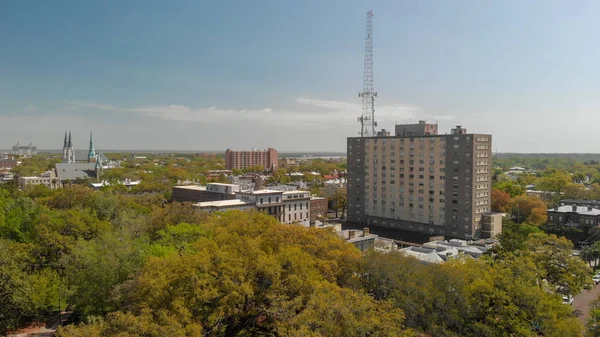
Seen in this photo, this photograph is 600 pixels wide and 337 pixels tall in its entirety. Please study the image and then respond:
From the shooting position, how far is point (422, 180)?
66562 millimetres

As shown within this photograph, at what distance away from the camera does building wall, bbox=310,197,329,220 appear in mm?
78800

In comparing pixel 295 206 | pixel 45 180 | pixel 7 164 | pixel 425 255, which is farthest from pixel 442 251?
pixel 7 164

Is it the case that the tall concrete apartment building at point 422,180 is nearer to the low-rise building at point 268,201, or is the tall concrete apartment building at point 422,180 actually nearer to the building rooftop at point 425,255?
the low-rise building at point 268,201

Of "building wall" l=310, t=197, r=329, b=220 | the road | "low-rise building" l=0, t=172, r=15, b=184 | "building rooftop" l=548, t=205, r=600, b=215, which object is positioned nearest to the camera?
the road

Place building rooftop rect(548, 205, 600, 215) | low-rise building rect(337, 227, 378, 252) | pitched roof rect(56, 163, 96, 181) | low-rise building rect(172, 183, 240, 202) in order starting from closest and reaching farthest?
low-rise building rect(337, 227, 378, 252)
building rooftop rect(548, 205, 600, 215)
low-rise building rect(172, 183, 240, 202)
pitched roof rect(56, 163, 96, 181)

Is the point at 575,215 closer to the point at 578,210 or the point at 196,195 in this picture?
the point at 578,210

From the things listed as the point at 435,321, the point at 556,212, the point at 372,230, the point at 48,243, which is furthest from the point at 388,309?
the point at 556,212

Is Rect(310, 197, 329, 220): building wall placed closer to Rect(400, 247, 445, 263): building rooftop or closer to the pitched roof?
Rect(400, 247, 445, 263): building rooftop

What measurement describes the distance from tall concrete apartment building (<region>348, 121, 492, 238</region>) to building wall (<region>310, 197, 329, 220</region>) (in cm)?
607

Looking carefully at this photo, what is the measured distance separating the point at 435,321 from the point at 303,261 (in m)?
7.82

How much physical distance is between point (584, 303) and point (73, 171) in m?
126

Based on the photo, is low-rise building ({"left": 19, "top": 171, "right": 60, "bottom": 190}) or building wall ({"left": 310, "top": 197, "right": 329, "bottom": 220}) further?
low-rise building ({"left": 19, "top": 171, "right": 60, "bottom": 190})

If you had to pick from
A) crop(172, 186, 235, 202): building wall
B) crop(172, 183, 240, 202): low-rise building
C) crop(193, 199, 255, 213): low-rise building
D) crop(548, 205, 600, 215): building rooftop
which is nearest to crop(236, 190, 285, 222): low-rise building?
crop(193, 199, 255, 213): low-rise building

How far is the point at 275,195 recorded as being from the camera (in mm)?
65812
